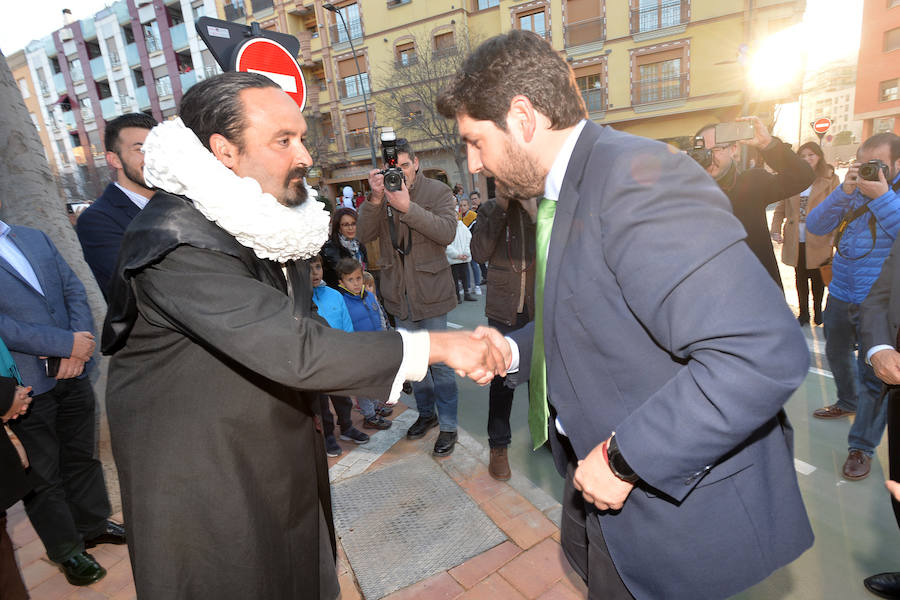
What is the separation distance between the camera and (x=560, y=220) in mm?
1354

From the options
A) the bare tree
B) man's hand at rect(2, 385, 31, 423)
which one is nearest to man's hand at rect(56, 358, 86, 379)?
man's hand at rect(2, 385, 31, 423)

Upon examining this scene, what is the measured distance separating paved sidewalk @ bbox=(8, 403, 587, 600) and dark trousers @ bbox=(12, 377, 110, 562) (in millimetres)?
270

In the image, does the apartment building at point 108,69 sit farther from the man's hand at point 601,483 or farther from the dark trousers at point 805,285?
the man's hand at point 601,483

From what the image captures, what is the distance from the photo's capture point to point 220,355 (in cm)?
146

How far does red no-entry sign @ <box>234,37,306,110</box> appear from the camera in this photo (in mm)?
2893

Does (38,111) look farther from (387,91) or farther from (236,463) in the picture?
(236,463)

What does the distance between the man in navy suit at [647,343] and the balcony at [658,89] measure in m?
23.1

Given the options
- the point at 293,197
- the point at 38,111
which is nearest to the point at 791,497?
the point at 293,197

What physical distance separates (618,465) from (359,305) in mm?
3426

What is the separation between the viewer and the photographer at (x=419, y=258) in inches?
148

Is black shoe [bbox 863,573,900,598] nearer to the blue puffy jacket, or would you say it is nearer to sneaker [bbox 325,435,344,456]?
the blue puffy jacket

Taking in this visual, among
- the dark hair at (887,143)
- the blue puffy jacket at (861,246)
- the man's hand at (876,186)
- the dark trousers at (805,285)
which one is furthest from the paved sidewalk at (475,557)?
the dark trousers at (805,285)

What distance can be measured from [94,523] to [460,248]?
574 cm

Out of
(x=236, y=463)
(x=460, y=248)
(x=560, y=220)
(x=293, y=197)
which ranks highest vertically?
(x=293, y=197)
